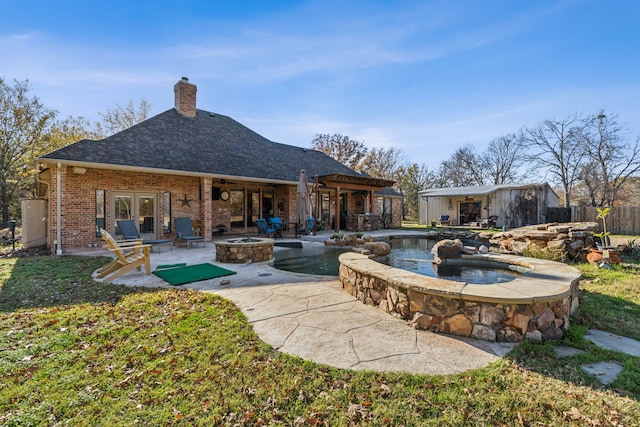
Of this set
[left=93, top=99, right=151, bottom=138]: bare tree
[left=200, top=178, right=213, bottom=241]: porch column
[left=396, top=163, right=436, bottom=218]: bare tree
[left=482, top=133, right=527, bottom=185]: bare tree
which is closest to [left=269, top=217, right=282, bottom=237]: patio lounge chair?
[left=200, top=178, right=213, bottom=241]: porch column

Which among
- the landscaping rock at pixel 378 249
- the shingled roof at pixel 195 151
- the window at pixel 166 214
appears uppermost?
the shingled roof at pixel 195 151

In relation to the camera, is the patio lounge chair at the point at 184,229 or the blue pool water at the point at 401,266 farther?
the patio lounge chair at the point at 184,229

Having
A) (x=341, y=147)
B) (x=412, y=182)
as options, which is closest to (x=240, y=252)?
(x=341, y=147)

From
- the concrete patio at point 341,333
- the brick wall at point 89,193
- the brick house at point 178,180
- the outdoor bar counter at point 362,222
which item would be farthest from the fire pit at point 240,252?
the outdoor bar counter at point 362,222

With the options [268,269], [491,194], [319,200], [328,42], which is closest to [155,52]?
[328,42]

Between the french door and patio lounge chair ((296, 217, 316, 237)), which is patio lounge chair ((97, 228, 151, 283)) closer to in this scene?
the french door

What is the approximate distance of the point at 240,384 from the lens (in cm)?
217

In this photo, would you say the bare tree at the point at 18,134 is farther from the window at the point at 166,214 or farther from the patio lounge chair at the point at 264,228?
the patio lounge chair at the point at 264,228

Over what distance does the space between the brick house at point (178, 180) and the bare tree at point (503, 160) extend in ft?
74.9

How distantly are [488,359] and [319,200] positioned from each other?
14023 millimetres

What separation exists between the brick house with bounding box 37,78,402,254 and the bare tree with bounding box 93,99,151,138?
13.2 meters

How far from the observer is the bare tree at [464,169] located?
3284cm

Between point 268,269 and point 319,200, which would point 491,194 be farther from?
point 268,269

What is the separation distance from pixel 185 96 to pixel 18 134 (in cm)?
1454
